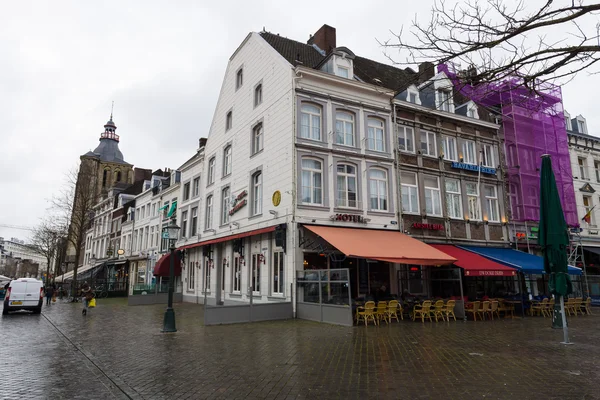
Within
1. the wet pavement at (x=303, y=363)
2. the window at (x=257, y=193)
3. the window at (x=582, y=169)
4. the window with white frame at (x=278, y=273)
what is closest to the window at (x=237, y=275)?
the window at (x=257, y=193)

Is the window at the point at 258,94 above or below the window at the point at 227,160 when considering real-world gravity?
above

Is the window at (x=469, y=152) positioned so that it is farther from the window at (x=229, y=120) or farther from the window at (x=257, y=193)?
the window at (x=229, y=120)

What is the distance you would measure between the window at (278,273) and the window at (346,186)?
349 cm

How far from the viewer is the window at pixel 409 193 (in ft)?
64.2

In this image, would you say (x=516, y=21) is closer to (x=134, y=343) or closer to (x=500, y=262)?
(x=134, y=343)

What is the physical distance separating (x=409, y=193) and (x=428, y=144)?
3197 mm

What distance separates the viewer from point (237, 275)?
2117 cm

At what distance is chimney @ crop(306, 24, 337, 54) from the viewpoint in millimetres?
23969

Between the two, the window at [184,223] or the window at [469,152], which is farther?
the window at [184,223]

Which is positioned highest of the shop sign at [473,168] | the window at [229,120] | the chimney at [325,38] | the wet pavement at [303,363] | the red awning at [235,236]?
the chimney at [325,38]

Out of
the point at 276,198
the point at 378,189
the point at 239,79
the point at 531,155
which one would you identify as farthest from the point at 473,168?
the point at 239,79

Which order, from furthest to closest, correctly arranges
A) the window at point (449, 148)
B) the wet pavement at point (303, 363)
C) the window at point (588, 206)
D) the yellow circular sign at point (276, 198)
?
1. the window at point (588, 206)
2. the window at point (449, 148)
3. the yellow circular sign at point (276, 198)
4. the wet pavement at point (303, 363)

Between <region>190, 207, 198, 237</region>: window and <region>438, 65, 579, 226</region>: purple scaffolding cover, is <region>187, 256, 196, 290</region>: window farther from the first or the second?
<region>438, 65, 579, 226</region>: purple scaffolding cover

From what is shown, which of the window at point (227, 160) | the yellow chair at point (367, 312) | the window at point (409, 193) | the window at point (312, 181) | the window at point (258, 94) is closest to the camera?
the yellow chair at point (367, 312)
